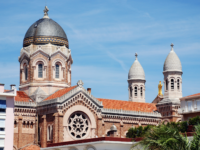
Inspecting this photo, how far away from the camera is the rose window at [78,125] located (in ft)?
247

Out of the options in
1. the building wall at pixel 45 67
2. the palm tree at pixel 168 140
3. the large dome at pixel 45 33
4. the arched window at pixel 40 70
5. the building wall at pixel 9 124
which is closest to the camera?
the palm tree at pixel 168 140

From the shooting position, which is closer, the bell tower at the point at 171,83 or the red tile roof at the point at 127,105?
the red tile roof at the point at 127,105

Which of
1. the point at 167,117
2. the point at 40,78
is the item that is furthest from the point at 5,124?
the point at 167,117

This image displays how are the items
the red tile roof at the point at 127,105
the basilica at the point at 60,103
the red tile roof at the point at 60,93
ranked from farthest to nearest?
the red tile roof at the point at 127,105 → the red tile roof at the point at 60,93 → the basilica at the point at 60,103

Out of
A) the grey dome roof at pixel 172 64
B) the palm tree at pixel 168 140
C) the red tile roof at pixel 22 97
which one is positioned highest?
the grey dome roof at pixel 172 64

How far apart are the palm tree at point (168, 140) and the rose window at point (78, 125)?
3508cm

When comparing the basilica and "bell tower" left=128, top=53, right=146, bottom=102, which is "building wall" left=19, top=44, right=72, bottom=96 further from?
"bell tower" left=128, top=53, right=146, bottom=102

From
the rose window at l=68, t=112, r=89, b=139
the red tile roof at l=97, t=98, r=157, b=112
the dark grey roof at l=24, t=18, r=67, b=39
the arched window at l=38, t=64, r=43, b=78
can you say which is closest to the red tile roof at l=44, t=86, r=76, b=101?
the rose window at l=68, t=112, r=89, b=139

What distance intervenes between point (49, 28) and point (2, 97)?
71.7ft

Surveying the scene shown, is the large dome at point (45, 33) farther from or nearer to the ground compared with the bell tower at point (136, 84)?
farther from the ground

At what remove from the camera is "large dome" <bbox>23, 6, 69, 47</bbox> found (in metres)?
81.9

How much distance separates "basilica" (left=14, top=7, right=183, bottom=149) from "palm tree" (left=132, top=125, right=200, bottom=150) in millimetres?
27685

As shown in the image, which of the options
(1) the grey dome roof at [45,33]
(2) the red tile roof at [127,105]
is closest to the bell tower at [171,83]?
(2) the red tile roof at [127,105]

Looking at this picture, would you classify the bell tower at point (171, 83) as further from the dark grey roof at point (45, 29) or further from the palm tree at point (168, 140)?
the palm tree at point (168, 140)
